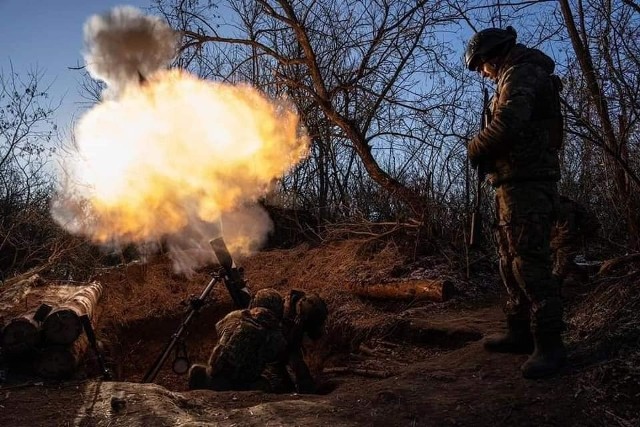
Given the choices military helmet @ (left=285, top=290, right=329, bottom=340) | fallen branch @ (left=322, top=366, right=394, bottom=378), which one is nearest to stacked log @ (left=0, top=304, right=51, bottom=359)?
military helmet @ (left=285, top=290, right=329, bottom=340)

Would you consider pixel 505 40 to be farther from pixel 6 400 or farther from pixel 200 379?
pixel 6 400

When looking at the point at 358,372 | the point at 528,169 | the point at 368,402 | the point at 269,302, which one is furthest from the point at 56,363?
the point at 528,169

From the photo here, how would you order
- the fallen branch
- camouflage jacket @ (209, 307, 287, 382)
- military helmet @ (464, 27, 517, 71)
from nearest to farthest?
military helmet @ (464, 27, 517, 71)
the fallen branch
camouflage jacket @ (209, 307, 287, 382)

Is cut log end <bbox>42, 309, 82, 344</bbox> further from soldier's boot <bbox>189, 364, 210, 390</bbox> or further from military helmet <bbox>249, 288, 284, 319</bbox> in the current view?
military helmet <bbox>249, 288, 284, 319</bbox>

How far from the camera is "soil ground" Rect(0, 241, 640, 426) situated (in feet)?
13.0

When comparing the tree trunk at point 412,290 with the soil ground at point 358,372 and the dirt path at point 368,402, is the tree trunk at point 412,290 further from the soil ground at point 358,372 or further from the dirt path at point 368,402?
the dirt path at point 368,402

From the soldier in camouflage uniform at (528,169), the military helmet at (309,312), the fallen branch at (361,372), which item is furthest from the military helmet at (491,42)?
the military helmet at (309,312)

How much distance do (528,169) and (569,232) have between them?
2786 millimetres

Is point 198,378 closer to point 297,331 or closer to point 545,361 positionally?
point 297,331

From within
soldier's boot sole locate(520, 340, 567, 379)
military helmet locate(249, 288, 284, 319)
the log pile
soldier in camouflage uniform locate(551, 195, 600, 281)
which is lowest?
soldier's boot sole locate(520, 340, 567, 379)

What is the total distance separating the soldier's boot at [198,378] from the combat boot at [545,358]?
11.7ft

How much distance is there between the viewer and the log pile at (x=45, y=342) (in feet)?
19.3

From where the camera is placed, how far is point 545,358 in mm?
4316

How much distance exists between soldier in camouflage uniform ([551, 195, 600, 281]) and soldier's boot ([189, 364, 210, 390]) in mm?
4421
